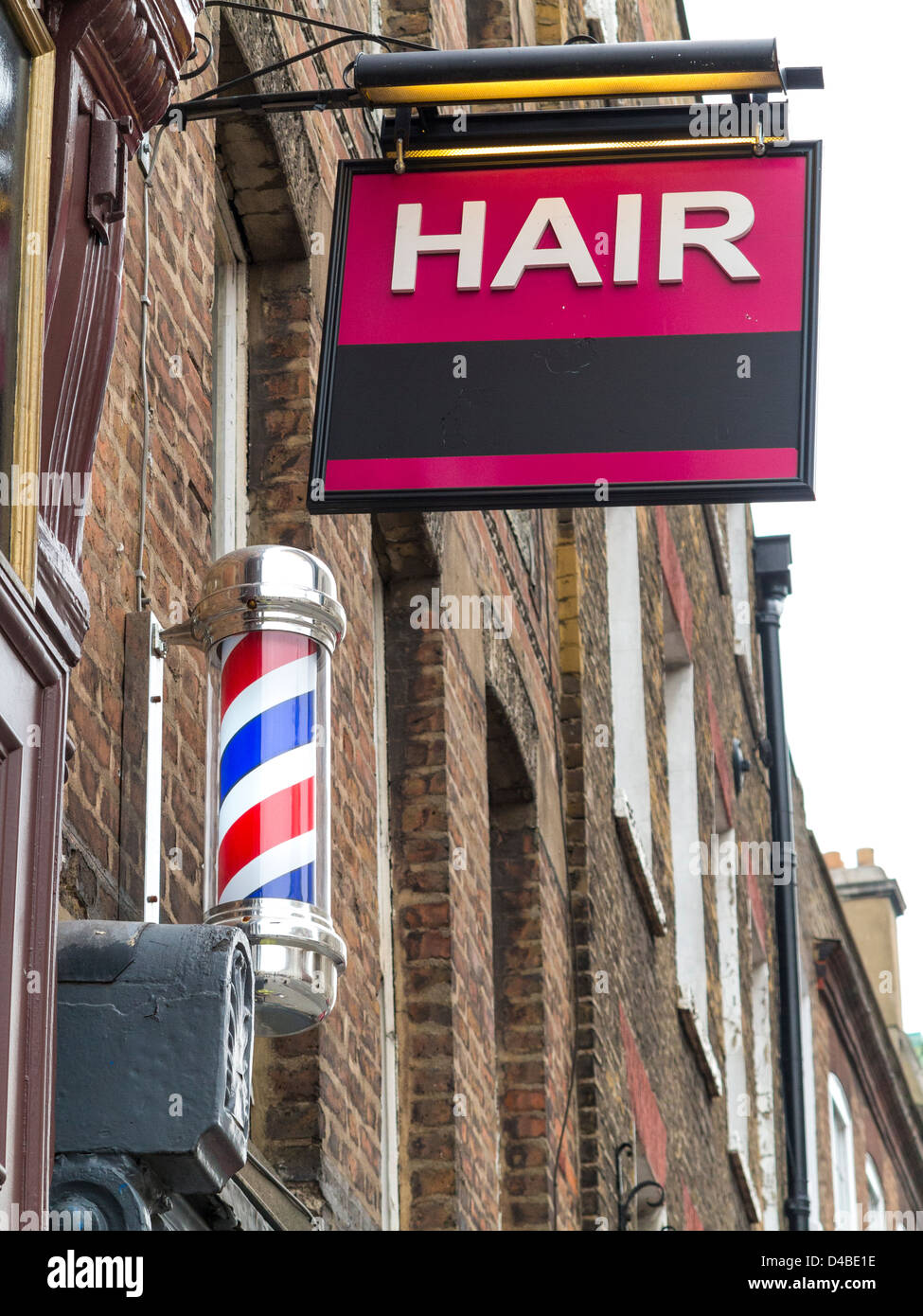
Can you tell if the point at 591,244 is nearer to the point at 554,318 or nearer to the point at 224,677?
the point at 554,318

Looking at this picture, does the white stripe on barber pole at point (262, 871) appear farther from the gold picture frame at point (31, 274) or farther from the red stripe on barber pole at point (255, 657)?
the gold picture frame at point (31, 274)

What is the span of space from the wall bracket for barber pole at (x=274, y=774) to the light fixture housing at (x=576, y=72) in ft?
4.46

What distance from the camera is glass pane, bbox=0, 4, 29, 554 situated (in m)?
2.79

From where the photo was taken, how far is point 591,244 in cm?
511

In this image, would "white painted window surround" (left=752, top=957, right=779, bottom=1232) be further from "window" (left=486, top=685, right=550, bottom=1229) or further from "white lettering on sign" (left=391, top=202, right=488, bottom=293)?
"white lettering on sign" (left=391, top=202, right=488, bottom=293)

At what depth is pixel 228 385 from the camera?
6.19 m

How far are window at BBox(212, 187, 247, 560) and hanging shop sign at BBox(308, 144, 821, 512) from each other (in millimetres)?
988

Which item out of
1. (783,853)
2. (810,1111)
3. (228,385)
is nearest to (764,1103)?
(783,853)

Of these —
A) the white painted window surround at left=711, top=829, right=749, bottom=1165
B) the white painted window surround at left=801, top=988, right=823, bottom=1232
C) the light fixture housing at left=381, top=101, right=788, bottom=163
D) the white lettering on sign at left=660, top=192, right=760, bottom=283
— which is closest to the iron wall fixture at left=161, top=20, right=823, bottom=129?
the light fixture housing at left=381, top=101, right=788, bottom=163

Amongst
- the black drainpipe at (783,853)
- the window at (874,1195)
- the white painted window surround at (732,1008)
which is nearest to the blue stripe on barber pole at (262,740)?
the white painted window surround at (732,1008)

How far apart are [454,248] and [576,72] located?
452mm

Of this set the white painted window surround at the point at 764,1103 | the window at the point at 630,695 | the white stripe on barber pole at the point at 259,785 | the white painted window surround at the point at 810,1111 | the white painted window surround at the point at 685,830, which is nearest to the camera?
the white stripe on barber pole at the point at 259,785

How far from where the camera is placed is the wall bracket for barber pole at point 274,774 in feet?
13.2

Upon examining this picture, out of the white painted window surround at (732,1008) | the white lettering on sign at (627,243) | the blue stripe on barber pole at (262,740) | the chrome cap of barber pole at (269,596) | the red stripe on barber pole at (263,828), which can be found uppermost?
the white lettering on sign at (627,243)
